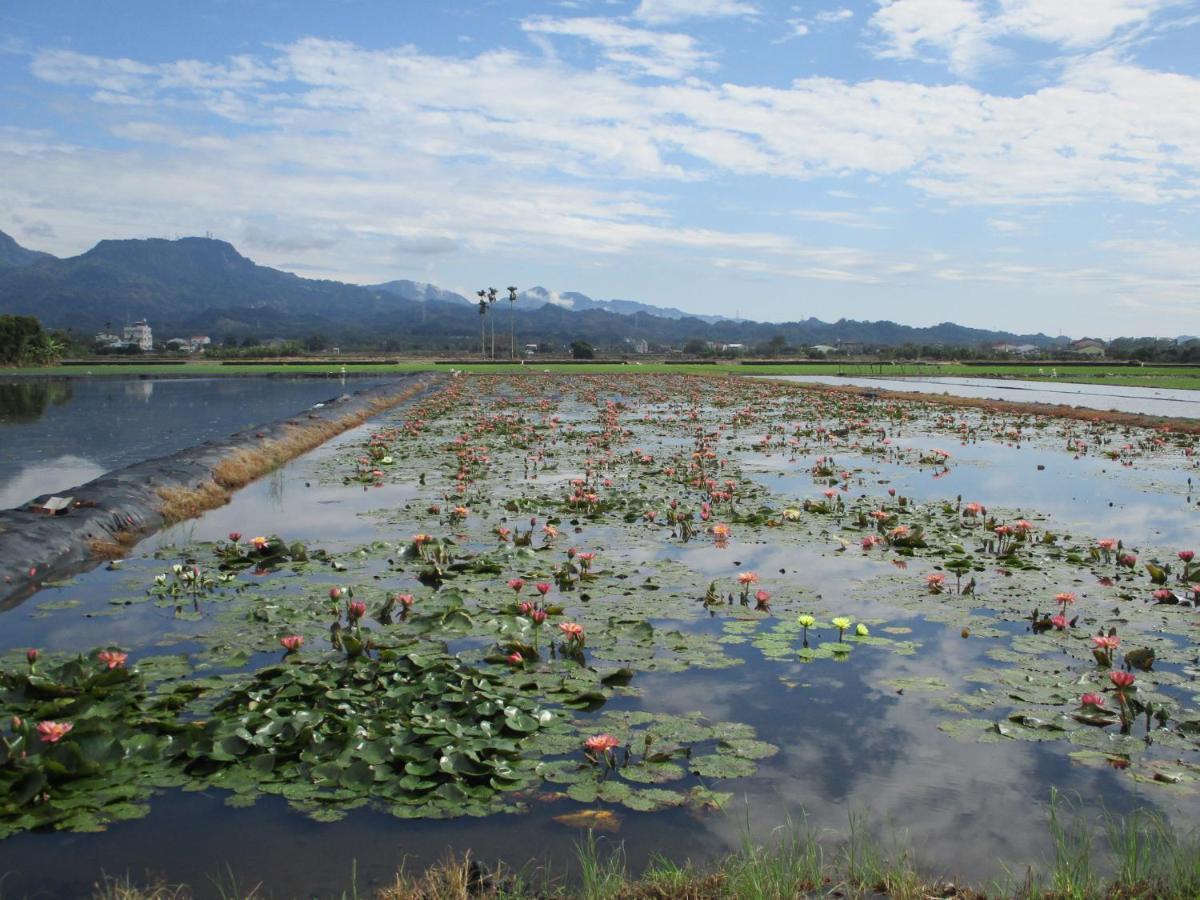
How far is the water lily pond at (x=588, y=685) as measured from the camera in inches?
174

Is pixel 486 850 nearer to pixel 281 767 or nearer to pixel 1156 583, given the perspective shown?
pixel 281 767

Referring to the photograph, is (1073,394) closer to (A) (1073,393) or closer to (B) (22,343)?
(A) (1073,393)

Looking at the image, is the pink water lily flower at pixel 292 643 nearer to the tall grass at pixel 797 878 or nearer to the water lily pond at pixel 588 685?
the water lily pond at pixel 588 685

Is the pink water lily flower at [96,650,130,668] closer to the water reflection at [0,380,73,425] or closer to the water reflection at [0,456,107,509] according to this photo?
the water reflection at [0,456,107,509]

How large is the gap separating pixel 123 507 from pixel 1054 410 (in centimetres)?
3092

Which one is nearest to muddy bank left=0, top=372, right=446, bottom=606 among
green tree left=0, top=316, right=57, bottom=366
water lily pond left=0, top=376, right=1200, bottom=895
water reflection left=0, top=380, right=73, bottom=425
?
water lily pond left=0, top=376, right=1200, bottom=895

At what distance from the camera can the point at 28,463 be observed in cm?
1856

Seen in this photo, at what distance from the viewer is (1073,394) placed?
42.8m

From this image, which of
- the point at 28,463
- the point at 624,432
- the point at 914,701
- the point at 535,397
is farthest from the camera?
the point at 535,397

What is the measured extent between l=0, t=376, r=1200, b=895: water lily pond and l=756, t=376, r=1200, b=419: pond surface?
79.6 feet

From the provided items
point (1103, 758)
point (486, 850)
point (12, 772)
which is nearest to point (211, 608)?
point (12, 772)

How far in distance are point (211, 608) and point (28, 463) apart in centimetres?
1383

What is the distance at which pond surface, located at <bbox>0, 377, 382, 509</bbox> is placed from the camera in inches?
703

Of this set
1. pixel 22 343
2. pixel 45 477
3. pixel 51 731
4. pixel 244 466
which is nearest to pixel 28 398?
pixel 45 477
